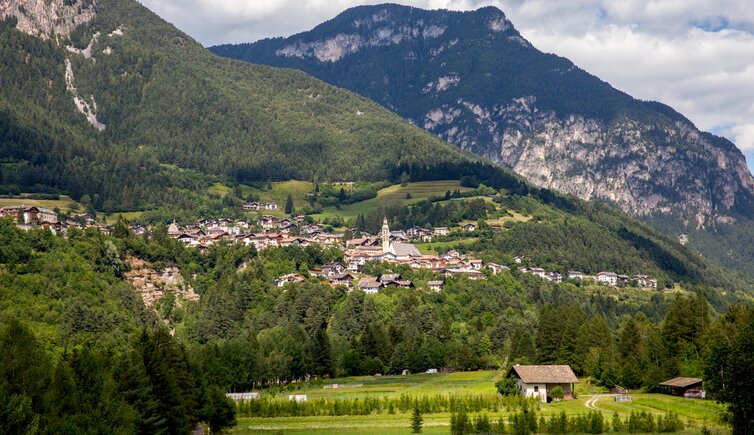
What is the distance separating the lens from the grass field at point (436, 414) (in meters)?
74.8

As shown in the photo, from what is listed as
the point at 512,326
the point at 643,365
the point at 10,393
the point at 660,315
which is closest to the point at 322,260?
the point at 512,326

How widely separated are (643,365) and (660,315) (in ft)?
293

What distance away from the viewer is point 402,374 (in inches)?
5162

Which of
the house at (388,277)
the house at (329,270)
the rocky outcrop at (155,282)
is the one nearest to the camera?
the rocky outcrop at (155,282)

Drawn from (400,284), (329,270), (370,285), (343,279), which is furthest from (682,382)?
(329,270)

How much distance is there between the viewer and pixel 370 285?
171m

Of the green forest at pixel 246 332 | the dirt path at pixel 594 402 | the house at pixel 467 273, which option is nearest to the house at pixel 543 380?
the dirt path at pixel 594 402

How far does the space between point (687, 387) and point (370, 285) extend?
85.6 meters

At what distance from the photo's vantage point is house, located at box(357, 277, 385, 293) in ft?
557

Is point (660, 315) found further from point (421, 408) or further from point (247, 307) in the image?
point (421, 408)

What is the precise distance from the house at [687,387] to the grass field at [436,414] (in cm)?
155

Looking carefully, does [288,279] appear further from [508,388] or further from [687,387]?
[687,387]

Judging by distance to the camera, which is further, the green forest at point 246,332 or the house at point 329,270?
the house at point 329,270

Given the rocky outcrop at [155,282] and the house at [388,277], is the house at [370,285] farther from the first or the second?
the rocky outcrop at [155,282]
